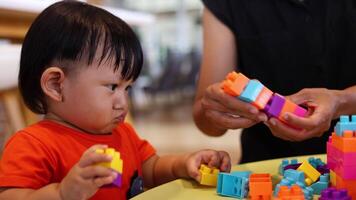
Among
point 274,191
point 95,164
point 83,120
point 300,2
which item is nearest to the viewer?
point 95,164

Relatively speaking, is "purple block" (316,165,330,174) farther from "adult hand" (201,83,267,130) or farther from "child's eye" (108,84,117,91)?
"child's eye" (108,84,117,91)

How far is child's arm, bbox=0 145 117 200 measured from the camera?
554mm

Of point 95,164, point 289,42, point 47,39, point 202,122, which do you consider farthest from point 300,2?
point 95,164

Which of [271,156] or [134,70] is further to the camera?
[271,156]

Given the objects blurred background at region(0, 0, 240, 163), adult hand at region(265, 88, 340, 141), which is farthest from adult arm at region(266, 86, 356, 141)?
blurred background at region(0, 0, 240, 163)

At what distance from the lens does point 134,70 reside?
79 centimetres

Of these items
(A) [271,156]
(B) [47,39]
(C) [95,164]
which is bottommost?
(A) [271,156]

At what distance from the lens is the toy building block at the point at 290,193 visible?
1.93 ft

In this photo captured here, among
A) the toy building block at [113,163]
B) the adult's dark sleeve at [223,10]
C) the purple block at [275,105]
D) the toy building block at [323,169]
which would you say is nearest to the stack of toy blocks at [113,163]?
the toy building block at [113,163]

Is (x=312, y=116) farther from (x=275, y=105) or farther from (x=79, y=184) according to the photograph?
(x=79, y=184)

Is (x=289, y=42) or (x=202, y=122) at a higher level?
(x=289, y=42)

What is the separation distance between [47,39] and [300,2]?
1.86 feet

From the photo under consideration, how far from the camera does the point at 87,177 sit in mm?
573

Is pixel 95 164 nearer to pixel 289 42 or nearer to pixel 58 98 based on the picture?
pixel 58 98
